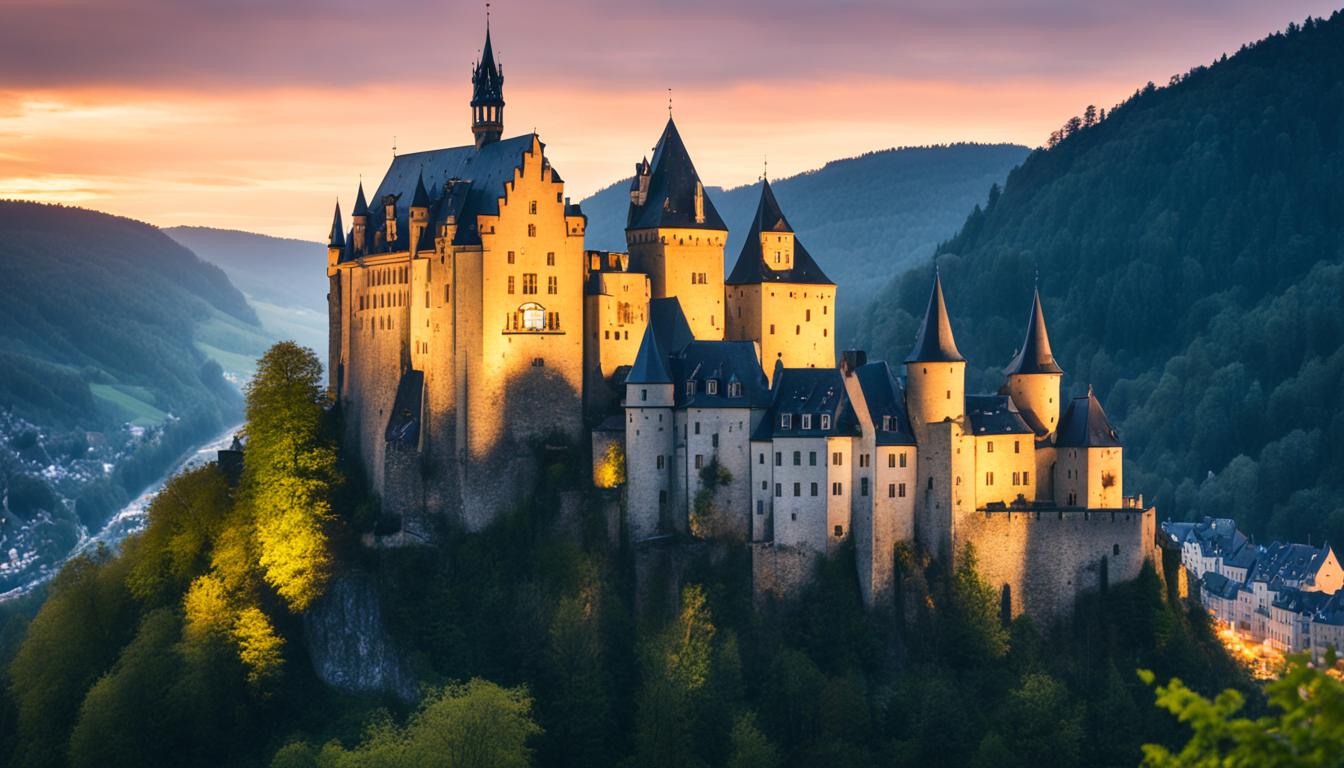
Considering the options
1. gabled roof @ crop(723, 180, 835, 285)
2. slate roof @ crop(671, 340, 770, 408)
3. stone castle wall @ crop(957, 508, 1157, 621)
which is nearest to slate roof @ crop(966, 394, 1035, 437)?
stone castle wall @ crop(957, 508, 1157, 621)

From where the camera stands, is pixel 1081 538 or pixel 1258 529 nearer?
pixel 1081 538

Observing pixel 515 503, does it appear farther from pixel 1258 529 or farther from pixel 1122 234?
pixel 1122 234

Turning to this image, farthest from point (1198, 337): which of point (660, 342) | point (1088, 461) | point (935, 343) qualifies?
point (935, 343)

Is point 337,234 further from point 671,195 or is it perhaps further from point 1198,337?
point 1198,337

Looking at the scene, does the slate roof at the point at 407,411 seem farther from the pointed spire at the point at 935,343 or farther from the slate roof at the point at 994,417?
the slate roof at the point at 994,417

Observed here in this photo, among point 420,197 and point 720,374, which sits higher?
point 420,197

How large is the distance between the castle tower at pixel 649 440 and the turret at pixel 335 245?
927 inches

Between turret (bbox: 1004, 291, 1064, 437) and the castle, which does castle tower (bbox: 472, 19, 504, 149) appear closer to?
the castle

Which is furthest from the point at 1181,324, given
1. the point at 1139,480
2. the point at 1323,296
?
the point at 1139,480

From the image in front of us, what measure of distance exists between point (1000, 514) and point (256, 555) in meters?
34.3

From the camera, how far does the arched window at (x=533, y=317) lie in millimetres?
86188

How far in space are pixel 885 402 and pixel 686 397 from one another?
27.3ft

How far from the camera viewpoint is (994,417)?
8256cm

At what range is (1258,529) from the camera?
150 meters
